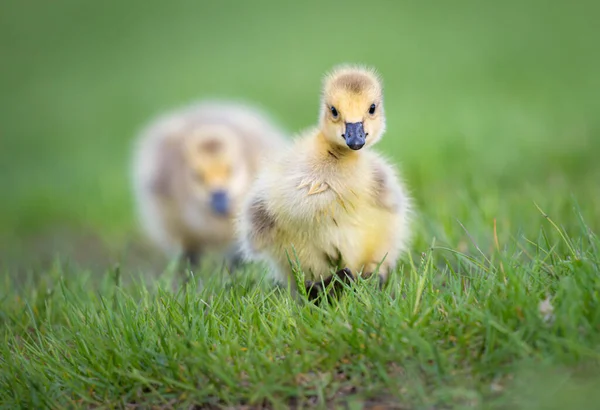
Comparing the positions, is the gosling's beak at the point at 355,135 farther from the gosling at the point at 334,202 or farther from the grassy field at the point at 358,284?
the grassy field at the point at 358,284

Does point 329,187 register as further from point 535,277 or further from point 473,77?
point 473,77

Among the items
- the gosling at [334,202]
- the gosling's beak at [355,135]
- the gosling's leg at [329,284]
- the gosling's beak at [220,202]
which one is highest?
the gosling's beak at [355,135]

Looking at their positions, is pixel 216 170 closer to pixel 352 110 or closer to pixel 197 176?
pixel 197 176

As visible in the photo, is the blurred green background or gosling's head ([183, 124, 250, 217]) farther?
the blurred green background

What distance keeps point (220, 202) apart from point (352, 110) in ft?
9.20

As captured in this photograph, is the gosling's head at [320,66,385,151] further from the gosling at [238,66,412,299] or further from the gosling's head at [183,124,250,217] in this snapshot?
the gosling's head at [183,124,250,217]

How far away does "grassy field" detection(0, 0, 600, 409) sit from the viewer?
9.89 feet

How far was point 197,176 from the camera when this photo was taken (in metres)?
6.69

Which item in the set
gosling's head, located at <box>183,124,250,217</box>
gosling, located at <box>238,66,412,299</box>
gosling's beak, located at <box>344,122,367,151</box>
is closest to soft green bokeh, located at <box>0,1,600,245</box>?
gosling, located at <box>238,66,412,299</box>

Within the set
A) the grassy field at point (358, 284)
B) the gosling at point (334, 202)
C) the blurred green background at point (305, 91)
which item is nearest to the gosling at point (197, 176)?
the grassy field at point (358, 284)

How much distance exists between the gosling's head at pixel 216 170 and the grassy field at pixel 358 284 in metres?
0.83

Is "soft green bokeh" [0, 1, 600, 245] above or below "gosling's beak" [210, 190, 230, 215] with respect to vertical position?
above

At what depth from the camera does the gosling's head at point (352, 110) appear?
379 centimetres

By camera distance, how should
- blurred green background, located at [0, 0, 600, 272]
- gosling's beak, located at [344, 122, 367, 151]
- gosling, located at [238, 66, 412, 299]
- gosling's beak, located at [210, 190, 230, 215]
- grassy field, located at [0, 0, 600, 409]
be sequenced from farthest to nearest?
blurred green background, located at [0, 0, 600, 272], gosling's beak, located at [210, 190, 230, 215], gosling, located at [238, 66, 412, 299], gosling's beak, located at [344, 122, 367, 151], grassy field, located at [0, 0, 600, 409]
